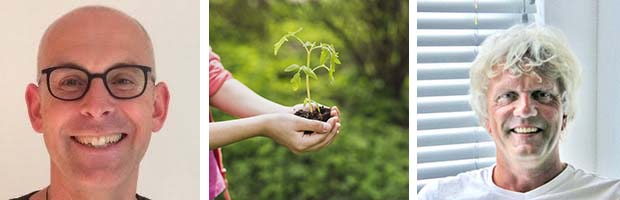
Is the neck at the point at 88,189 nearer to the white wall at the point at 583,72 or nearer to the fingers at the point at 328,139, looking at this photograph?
the fingers at the point at 328,139

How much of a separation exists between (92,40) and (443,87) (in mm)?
1184

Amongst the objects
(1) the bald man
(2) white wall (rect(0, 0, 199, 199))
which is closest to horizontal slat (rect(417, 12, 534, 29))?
(2) white wall (rect(0, 0, 199, 199))

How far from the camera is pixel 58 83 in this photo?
2.25 m

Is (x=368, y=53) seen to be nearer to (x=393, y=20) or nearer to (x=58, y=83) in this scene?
(x=393, y=20)

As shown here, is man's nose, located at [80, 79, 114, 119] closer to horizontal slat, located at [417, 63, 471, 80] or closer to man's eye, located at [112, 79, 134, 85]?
man's eye, located at [112, 79, 134, 85]

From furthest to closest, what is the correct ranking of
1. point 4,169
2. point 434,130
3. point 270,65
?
point 434,130, point 270,65, point 4,169

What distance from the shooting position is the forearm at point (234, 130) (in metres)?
2.43

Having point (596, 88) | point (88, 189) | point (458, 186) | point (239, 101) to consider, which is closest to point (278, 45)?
point (239, 101)

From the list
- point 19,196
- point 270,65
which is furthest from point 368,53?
point 19,196

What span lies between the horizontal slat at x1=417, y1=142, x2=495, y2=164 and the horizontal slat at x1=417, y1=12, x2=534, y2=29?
1.36 feet

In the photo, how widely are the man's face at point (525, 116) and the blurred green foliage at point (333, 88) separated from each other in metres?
0.35

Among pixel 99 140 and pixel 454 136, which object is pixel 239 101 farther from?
pixel 454 136

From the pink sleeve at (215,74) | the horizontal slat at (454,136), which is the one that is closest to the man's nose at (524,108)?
the horizontal slat at (454,136)

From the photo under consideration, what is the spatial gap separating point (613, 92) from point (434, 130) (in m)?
0.67
